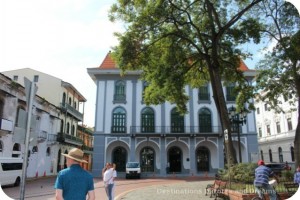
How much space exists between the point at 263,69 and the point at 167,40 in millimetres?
6099

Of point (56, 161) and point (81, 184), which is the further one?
point (56, 161)

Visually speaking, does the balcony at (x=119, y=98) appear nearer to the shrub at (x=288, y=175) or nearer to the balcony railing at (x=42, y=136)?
the balcony railing at (x=42, y=136)

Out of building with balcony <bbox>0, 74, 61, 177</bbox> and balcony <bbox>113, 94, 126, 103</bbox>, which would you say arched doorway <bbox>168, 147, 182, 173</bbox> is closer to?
balcony <bbox>113, 94, 126, 103</bbox>

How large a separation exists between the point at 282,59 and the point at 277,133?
1057 inches

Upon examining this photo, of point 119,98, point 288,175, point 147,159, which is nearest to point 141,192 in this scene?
point 288,175

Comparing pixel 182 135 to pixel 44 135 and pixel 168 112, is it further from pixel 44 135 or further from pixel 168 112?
pixel 44 135

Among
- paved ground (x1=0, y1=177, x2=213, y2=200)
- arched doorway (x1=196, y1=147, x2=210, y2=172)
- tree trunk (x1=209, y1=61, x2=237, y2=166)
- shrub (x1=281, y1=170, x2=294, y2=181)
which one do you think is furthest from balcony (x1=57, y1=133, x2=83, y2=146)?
shrub (x1=281, y1=170, x2=294, y2=181)

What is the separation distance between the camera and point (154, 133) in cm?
3278

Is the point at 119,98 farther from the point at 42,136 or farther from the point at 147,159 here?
the point at 42,136

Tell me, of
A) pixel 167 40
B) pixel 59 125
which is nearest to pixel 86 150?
pixel 59 125

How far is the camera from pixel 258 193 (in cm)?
916

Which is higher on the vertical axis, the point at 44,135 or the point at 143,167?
the point at 44,135

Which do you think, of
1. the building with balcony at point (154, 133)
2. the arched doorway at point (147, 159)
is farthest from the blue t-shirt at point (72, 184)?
the arched doorway at point (147, 159)

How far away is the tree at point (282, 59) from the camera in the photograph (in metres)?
15.3
